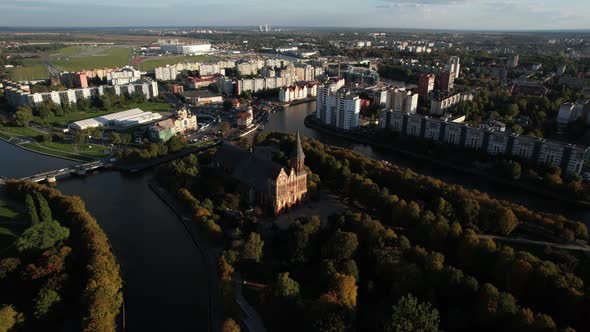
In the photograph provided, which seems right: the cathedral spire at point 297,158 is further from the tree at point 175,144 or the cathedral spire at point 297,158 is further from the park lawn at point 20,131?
the park lawn at point 20,131

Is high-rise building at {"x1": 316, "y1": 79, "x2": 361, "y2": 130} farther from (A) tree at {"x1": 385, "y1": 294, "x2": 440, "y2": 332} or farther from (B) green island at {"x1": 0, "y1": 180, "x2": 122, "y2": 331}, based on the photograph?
(A) tree at {"x1": 385, "y1": 294, "x2": 440, "y2": 332}

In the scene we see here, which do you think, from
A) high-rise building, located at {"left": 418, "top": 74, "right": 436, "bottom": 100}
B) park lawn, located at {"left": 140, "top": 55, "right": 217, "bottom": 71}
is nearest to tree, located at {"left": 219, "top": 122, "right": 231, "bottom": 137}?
high-rise building, located at {"left": 418, "top": 74, "right": 436, "bottom": 100}

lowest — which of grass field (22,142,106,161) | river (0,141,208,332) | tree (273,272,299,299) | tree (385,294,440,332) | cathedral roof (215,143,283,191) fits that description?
river (0,141,208,332)

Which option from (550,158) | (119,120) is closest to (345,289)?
(550,158)

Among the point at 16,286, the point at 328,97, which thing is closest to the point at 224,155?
the point at 16,286

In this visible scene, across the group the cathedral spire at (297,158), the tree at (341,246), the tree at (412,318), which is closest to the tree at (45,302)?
the tree at (341,246)

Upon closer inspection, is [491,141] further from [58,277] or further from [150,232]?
[58,277]
